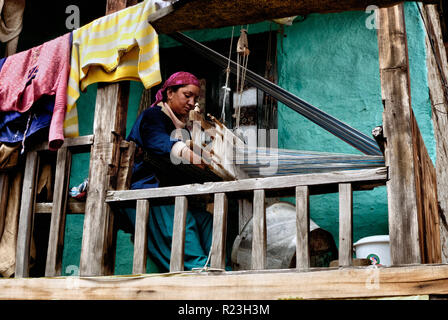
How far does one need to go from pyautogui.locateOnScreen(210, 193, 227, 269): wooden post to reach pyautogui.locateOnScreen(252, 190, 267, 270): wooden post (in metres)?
0.19

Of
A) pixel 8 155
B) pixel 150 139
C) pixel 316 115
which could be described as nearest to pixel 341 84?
pixel 316 115

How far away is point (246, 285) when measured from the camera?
9.94ft

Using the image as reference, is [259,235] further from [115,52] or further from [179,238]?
[115,52]

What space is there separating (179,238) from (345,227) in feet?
3.17

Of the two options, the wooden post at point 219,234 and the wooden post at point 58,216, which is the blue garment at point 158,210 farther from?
the wooden post at point 219,234

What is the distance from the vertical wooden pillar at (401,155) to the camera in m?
2.81

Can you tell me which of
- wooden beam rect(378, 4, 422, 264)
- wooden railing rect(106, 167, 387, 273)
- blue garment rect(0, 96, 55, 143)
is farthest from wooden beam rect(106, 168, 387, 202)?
blue garment rect(0, 96, 55, 143)

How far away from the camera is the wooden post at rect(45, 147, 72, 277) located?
3762 mm

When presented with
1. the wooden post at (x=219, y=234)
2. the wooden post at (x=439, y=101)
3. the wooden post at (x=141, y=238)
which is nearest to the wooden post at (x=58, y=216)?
the wooden post at (x=141, y=238)

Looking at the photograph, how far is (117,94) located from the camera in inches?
155

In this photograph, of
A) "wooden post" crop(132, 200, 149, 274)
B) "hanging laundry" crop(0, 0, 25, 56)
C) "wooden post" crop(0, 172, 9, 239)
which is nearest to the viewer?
"wooden post" crop(132, 200, 149, 274)

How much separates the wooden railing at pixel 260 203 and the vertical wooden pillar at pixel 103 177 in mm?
202

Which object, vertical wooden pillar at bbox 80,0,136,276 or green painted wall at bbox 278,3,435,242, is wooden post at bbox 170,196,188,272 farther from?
green painted wall at bbox 278,3,435,242
